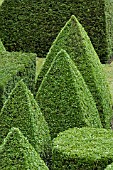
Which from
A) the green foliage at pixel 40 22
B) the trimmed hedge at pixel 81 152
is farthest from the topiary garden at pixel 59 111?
the green foliage at pixel 40 22

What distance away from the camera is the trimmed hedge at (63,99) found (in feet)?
42.0

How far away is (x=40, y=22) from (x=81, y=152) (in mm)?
14093

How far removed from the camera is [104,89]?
15.7 m

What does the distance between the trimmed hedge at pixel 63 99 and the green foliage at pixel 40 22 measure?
11214mm

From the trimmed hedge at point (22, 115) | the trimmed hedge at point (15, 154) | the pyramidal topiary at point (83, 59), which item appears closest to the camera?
the trimmed hedge at point (15, 154)

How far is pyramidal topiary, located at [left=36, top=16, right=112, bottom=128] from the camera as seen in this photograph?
14734mm

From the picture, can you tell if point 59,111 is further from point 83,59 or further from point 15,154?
point 15,154

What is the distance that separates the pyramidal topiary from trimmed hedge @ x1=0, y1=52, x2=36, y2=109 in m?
0.64

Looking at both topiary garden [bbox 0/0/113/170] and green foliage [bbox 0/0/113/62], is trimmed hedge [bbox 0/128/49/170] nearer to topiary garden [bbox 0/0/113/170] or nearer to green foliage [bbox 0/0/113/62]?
topiary garden [bbox 0/0/113/170]

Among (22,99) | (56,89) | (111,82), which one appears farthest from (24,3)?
(22,99)

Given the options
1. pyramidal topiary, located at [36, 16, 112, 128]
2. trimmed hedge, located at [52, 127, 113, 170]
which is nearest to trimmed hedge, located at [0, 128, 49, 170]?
trimmed hedge, located at [52, 127, 113, 170]

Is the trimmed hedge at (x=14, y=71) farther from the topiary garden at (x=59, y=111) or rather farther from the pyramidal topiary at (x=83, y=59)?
the pyramidal topiary at (x=83, y=59)

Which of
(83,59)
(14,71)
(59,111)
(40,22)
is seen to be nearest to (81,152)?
(59,111)

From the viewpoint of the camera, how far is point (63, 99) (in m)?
12.8
